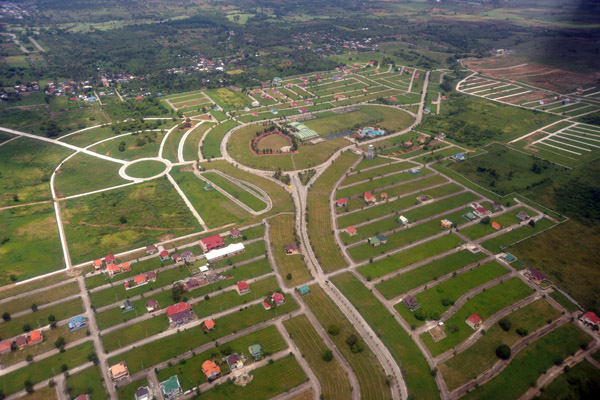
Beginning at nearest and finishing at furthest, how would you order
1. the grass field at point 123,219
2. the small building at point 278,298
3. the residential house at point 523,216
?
the small building at point 278,298 < the grass field at point 123,219 < the residential house at point 523,216

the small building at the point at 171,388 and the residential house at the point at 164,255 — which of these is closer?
the small building at the point at 171,388

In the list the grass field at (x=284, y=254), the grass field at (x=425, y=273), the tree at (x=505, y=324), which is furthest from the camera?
the grass field at (x=284, y=254)

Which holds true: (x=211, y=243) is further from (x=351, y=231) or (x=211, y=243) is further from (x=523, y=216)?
(x=523, y=216)

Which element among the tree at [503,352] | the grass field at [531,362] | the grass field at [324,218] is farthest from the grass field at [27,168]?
the tree at [503,352]

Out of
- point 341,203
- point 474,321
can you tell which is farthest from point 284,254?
point 474,321

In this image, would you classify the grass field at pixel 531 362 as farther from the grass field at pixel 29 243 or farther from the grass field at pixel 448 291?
the grass field at pixel 29 243
